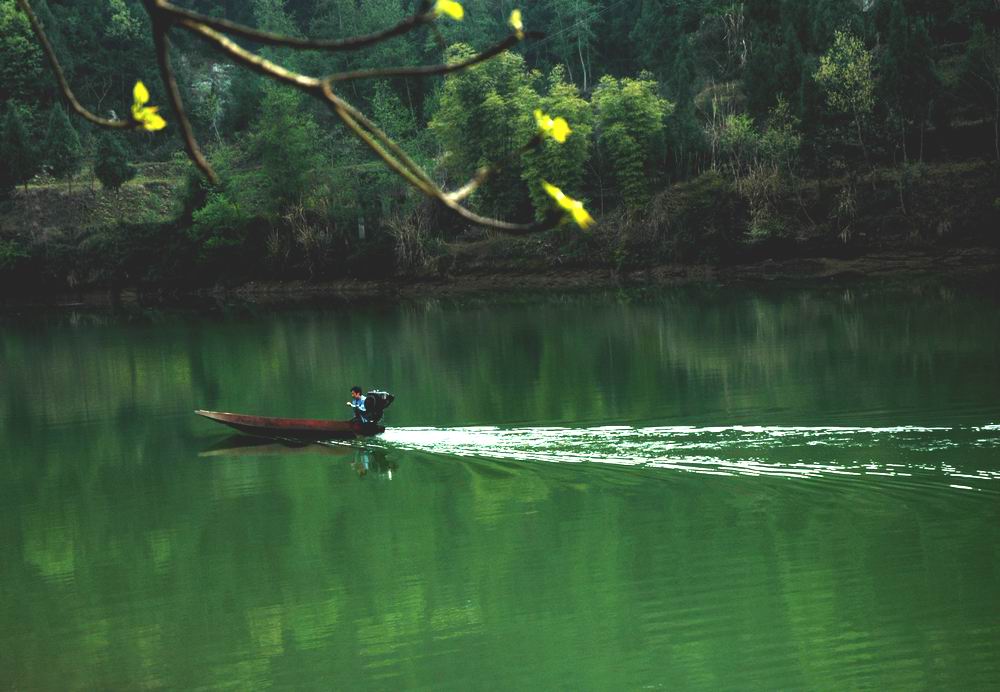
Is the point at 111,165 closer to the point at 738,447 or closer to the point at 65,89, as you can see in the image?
the point at 738,447

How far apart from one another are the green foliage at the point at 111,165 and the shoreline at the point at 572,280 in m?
7.08

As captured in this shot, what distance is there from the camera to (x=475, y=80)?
174 ft

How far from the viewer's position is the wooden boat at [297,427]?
17656 mm

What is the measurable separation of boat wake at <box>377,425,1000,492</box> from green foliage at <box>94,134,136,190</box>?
51015mm

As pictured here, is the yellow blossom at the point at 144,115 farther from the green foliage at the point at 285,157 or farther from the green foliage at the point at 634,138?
→ the green foliage at the point at 285,157

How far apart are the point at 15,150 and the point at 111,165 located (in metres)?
5.29

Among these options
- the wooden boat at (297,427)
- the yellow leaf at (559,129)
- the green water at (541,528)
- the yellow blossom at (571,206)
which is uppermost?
the yellow leaf at (559,129)

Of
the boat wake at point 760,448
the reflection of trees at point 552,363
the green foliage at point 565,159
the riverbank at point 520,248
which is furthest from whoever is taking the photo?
the green foliage at point 565,159

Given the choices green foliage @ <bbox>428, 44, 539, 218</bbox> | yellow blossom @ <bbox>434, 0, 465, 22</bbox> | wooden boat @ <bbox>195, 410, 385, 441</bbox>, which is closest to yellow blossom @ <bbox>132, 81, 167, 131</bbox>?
yellow blossom @ <bbox>434, 0, 465, 22</bbox>

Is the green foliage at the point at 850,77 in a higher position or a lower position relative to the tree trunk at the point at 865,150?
higher

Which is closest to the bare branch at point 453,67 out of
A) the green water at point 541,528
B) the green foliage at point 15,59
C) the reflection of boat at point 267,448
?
the green water at point 541,528

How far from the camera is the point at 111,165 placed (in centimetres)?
6272

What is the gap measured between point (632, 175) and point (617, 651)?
4309 cm

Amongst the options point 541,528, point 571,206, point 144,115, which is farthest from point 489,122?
point 571,206
